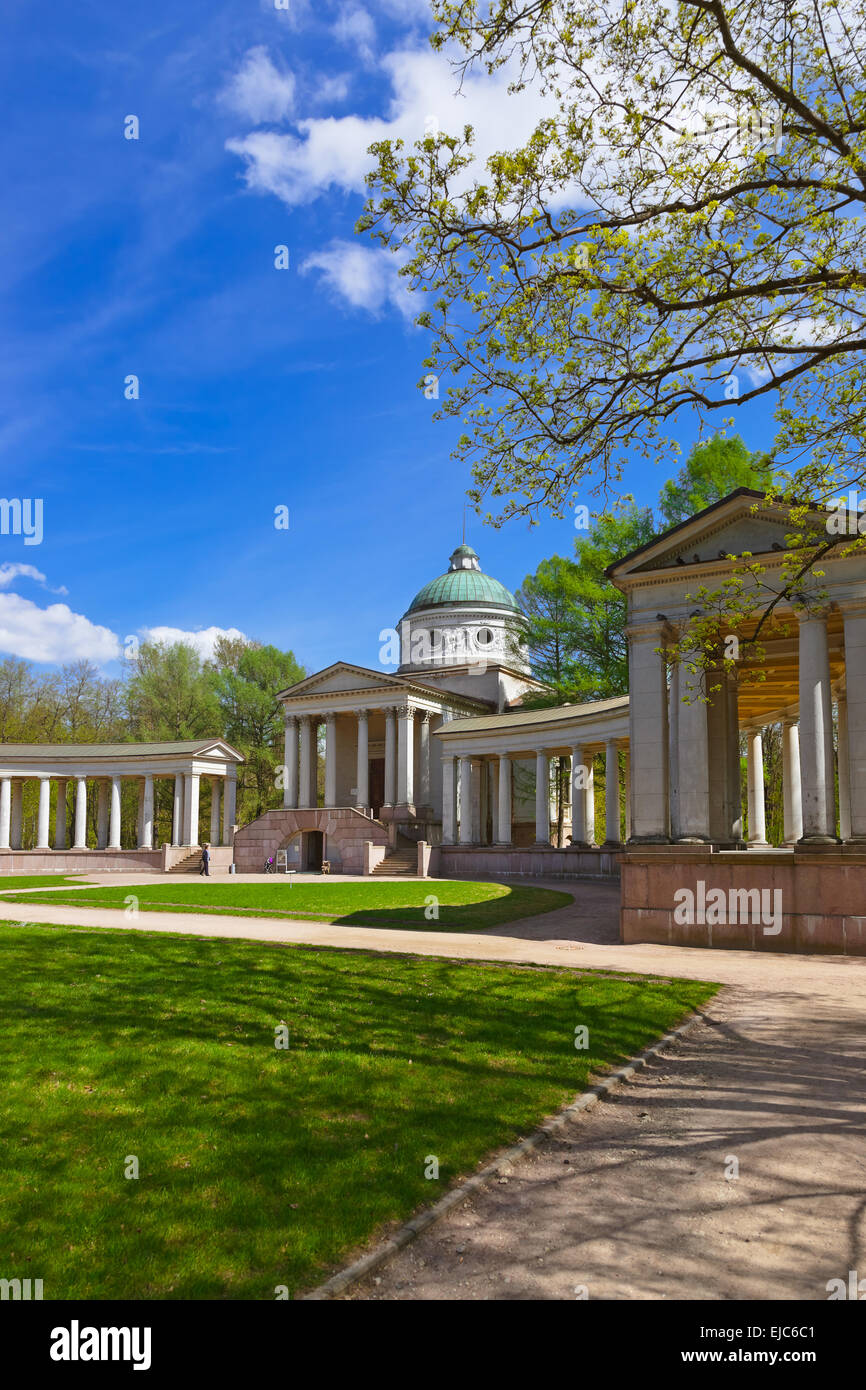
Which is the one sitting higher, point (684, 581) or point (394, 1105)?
point (684, 581)

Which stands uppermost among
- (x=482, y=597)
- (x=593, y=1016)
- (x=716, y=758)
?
(x=482, y=597)

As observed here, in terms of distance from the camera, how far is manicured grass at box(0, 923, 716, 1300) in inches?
218

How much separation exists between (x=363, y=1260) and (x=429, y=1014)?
657 cm

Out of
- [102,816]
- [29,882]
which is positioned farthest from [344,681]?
[29,882]

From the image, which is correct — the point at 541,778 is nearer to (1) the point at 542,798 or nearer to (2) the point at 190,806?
(1) the point at 542,798

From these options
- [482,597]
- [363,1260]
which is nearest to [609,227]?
[363,1260]

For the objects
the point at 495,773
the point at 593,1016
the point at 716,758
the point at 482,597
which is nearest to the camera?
the point at 593,1016

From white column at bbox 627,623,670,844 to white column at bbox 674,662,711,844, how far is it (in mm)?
360

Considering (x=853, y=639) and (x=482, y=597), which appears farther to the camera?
(x=482, y=597)

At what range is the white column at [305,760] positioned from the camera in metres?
65.8

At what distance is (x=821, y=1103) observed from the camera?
29.5 feet

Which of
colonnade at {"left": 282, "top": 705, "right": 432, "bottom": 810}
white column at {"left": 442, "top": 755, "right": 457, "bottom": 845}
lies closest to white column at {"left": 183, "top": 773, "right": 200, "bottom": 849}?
colonnade at {"left": 282, "top": 705, "right": 432, "bottom": 810}

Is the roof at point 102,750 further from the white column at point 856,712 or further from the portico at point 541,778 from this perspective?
the white column at point 856,712

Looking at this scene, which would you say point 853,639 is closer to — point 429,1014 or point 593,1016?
point 593,1016
